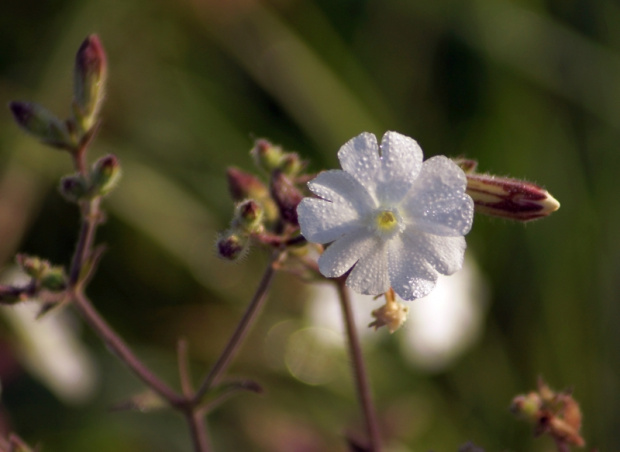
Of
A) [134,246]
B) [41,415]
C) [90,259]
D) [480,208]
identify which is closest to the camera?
[480,208]

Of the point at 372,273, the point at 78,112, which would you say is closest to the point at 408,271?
the point at 372,273

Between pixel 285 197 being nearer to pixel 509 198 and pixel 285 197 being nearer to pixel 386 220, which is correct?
pixel 386 220

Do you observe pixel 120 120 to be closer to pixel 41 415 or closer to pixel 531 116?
pixel 41 415

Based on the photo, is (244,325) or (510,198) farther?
(244,325)

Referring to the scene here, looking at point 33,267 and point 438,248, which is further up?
point 438,248

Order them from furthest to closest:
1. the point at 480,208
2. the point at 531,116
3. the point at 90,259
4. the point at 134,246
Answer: the point at 531,116 → the point at 134,246 → the point at 90,259 → the point at 480,208

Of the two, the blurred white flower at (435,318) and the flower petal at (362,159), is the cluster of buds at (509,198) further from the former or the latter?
the blurred white flower at (435,318)

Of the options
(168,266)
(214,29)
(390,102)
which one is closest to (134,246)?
(168,266)
